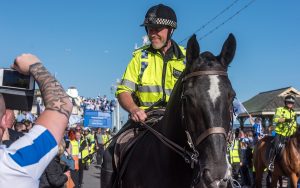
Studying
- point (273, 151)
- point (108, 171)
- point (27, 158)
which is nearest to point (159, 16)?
point (108, 171)

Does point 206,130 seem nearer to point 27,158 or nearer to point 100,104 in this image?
point 27,158

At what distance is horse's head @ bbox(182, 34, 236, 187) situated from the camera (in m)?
3.74

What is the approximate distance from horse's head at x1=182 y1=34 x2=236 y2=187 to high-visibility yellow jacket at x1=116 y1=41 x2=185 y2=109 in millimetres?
1154

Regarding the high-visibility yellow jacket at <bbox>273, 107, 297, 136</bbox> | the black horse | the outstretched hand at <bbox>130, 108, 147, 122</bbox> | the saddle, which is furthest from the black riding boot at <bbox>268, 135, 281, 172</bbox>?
the black horse

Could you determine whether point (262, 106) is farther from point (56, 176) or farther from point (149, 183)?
point (149, 183)

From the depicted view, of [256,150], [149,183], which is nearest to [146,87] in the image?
[149,183]

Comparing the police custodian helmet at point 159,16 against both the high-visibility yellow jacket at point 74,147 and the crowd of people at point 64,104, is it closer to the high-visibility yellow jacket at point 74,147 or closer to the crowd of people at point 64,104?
the crowd of people at point 64,104

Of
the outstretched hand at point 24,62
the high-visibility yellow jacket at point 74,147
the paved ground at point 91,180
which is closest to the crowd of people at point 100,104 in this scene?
the paved ground at point 91,180

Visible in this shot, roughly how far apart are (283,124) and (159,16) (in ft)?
37.1

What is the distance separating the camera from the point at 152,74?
5.59 metres

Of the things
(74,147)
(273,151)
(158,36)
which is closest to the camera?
(158,36)

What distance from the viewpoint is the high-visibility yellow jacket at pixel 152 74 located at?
5.55 metres

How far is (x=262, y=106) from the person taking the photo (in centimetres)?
4219

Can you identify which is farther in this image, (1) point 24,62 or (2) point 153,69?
(2) point 153,69
